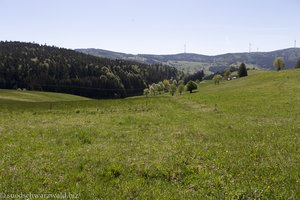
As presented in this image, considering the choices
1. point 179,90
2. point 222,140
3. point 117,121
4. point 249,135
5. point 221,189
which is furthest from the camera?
point 179,90

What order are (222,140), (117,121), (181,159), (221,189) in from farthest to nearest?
(117,121) → (222,140) → (181,159) → (221,189)

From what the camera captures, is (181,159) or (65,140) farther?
(65,140)

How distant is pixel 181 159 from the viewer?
608 inches

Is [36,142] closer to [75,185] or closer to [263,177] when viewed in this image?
[75,185]

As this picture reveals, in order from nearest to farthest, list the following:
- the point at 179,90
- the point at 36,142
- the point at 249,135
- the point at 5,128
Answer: the point at 36,142 → the point at 249,135 → the point at 5,128 → the point at 179,90

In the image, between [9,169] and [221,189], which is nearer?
[221,189]

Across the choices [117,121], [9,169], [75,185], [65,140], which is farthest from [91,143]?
[117,121]

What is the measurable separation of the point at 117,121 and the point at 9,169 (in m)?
16.4

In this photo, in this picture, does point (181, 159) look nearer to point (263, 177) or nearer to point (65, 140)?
point (263, 177)

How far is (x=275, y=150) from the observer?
58.1ft

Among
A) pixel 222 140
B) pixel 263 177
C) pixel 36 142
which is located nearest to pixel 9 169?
pixel 36 142

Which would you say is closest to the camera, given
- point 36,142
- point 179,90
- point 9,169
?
point 9,169

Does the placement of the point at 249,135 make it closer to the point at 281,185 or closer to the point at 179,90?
the point at 281,185

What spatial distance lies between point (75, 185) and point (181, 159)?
5.82 m
